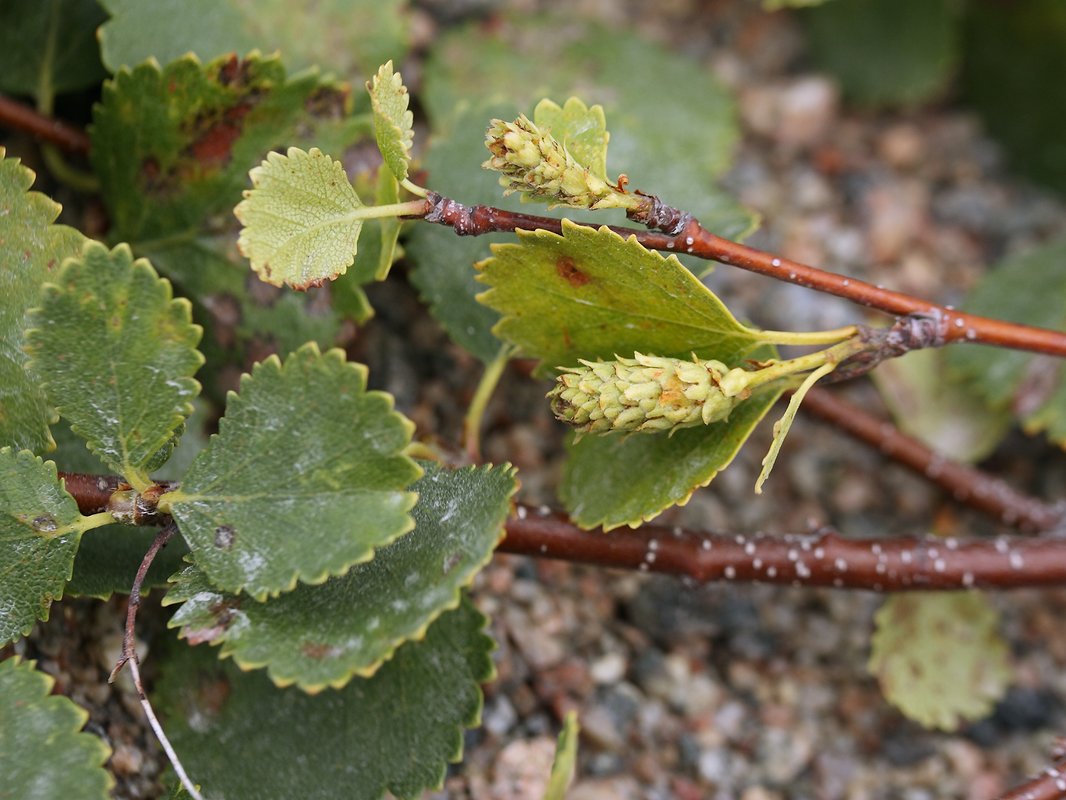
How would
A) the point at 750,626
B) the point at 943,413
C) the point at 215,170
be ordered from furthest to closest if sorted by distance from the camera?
the point at 943,413
the point at 750,626
the point at 215,170

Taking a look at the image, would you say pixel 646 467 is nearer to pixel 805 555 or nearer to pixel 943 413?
pixel 805 555

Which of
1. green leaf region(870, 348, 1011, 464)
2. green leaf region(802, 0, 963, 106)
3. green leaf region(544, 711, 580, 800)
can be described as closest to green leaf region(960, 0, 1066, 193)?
green leaf region(802, 0, 963, 106)

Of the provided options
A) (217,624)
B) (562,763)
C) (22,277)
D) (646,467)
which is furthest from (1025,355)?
(22,277)

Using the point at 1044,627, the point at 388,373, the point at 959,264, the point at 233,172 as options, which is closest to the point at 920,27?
the point at 959,264

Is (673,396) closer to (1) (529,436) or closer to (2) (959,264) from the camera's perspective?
(1) (529,436)

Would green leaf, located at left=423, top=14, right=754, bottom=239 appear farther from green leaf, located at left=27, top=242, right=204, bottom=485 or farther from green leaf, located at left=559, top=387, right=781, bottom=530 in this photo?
green leaf, located at left=27, top=242, right=204, bottom=485

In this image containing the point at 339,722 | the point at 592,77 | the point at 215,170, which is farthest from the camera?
the point at 592,77
